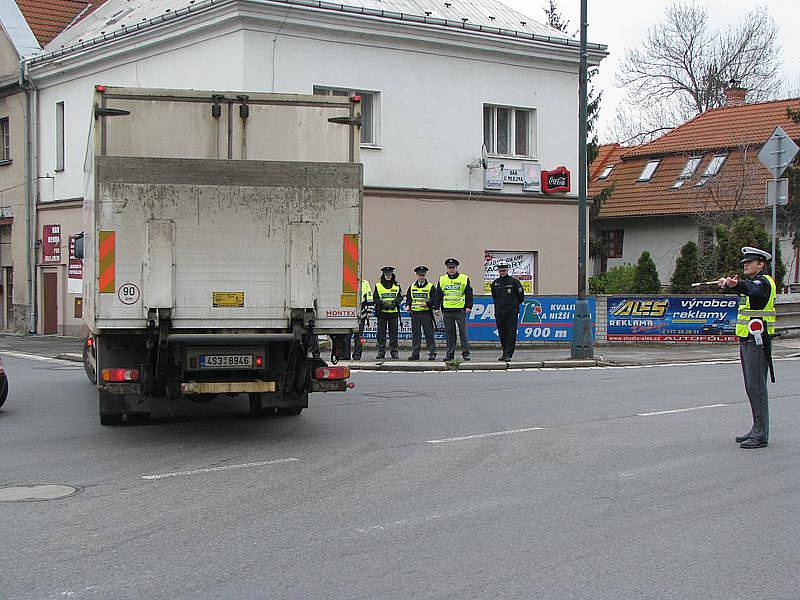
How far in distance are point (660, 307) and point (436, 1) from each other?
10001mm

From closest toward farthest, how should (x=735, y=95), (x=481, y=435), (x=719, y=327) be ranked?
(x=481, y=435), (x=719, y=327), (x=735, y=95)

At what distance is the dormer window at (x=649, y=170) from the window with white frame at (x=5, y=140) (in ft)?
77.9

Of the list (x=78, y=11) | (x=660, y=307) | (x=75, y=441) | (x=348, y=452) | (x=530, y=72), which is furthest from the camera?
(x=78, y=11)

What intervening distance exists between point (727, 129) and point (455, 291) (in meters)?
24.2

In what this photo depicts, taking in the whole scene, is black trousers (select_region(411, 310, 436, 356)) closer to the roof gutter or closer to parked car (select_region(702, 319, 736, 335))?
parked car (select_region(702, 319, 736, 335))

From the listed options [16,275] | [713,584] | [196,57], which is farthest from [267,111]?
[16,275]

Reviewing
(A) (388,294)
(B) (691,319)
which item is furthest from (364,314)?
(B) (691,319)

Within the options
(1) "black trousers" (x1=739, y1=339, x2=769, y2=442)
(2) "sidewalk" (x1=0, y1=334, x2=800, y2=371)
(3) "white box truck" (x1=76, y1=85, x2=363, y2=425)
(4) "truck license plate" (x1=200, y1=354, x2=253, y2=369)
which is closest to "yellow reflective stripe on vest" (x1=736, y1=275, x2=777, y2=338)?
(1) "black trousers" (x1=739, y1=339, x2=769, y2=442)

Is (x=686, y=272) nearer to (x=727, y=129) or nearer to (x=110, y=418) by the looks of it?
(x=727, y=129)

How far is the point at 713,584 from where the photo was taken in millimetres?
5629

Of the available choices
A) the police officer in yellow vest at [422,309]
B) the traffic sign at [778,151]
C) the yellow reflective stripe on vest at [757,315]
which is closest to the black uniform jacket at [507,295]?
the police officer in yellow vest at [422,309]

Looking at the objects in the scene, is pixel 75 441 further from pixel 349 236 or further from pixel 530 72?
pixel 530 72

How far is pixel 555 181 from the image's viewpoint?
27172 mm

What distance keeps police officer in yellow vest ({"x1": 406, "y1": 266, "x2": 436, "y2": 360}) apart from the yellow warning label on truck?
1002cm
